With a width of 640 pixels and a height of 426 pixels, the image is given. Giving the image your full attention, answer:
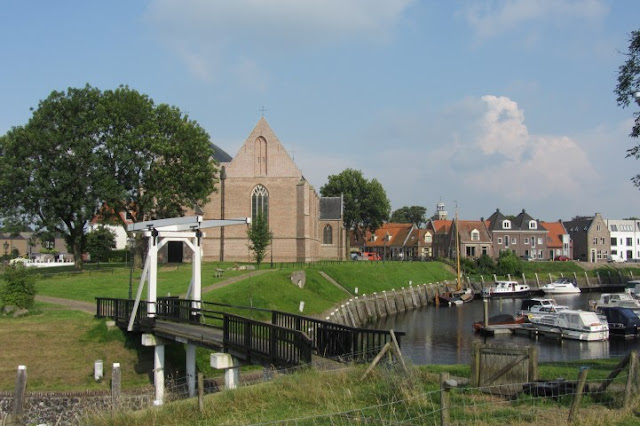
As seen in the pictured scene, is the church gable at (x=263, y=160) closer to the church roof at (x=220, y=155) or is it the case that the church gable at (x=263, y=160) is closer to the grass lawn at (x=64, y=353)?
the church roof at (x=220, y=155)

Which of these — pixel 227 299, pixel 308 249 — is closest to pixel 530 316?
pixel 227 299

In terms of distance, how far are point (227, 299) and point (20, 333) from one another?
428 inches

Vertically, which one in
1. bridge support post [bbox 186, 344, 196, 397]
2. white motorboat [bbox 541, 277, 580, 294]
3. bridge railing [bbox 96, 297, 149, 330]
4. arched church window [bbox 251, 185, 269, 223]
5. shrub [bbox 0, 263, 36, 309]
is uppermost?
arched church window [bbox 251, 185, 269, 223]

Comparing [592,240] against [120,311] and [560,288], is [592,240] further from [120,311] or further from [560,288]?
[120,311]

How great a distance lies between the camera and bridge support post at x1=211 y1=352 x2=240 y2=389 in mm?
17047

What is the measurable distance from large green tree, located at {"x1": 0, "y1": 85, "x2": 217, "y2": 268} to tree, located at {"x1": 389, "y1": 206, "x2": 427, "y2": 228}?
113 m

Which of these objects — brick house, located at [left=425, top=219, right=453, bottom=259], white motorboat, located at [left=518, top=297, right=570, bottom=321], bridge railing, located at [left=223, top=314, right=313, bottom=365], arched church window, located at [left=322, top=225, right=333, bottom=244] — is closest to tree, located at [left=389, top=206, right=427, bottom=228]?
brick house, located at [left=425, top=219, right=453, bottom=259]

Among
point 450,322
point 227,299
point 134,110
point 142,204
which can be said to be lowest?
point 450,322

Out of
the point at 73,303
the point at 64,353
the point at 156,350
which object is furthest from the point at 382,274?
the point at 64,353

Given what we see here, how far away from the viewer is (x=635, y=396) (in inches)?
384

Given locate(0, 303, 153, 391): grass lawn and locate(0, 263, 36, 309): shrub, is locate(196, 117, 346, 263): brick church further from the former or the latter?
locate(0, 303, 153, 391): grass lawn

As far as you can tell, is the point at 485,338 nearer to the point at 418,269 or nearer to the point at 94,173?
the point at 94,173

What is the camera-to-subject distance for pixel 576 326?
3612 centimetres

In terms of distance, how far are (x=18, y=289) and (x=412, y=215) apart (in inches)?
5209
